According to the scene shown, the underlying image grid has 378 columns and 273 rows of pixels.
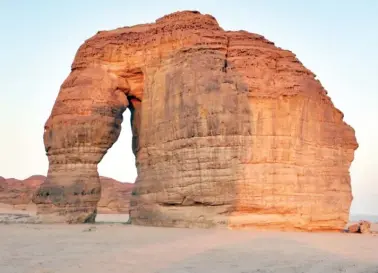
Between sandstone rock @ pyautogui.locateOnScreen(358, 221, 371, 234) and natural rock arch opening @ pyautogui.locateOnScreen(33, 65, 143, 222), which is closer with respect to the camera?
sandstone rock @ pyautogui.locateOnScreen(358, 221, 371, 234)

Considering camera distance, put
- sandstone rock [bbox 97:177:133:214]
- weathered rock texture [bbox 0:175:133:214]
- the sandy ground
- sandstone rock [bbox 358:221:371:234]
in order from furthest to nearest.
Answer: sandstone rock [bbox 97:177:133:214]
weathered rock texture [bbox 0:175:133:214]
sandstone rock [bbox 358:221:371:234]
the sandy ground

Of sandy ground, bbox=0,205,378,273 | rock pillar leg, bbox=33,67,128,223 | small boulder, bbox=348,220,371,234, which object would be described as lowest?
sandy ground, bbox=0,205,378,273

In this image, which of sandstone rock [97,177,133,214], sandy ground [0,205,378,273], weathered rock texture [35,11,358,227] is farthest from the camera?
sandstone rock [97,177,133,214]

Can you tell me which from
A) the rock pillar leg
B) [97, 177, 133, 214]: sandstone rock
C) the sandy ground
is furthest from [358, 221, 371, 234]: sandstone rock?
[97, 177, 133, 214]: sandstone rock

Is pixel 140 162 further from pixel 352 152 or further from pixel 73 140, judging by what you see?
pixel 352 152

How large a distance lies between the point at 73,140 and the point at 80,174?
4.71ft

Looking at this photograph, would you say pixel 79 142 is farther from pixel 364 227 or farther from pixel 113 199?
pixel 113 199

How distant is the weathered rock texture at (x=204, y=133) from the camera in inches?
607

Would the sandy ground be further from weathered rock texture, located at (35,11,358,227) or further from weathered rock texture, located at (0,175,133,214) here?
weathered rock texture, located at (0,175,133,214)

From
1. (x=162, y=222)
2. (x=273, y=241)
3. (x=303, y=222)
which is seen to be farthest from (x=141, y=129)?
(x=273, y=241)

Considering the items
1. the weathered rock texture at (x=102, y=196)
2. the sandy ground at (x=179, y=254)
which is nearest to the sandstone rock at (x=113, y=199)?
the weathered rock texture at (x=102, y=196)

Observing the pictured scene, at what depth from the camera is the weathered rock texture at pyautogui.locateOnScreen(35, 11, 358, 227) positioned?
50.6 ft

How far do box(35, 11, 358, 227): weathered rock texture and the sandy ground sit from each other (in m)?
2.95

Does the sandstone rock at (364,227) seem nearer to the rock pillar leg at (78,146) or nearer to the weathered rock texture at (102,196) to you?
the rock pillar leg at (78,146)
